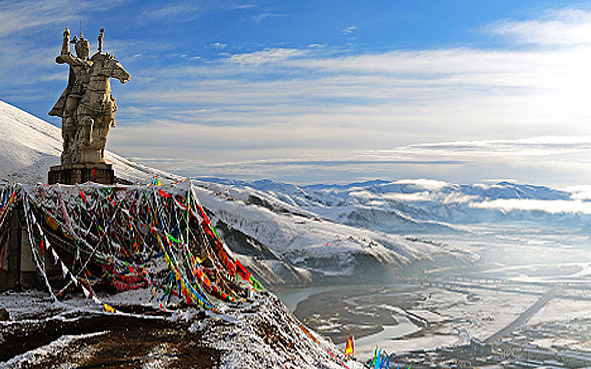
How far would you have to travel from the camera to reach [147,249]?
2036 centimetres

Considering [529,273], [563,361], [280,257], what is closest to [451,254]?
[529,273]

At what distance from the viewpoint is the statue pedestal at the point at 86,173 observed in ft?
84.5

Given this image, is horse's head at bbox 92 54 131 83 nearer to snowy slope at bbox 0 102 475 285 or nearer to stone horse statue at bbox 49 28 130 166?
stone horse statue at bbox 49 28 130 166

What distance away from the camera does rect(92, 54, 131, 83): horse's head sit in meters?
24.6

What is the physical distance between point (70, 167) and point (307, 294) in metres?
97.2

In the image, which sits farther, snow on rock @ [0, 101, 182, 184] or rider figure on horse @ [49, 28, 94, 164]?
snow on rock @ [0, 101, 182, 184]

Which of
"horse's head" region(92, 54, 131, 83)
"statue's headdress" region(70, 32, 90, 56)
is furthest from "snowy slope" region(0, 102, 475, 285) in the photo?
"horse's head" region(92, 54, 131, 83)

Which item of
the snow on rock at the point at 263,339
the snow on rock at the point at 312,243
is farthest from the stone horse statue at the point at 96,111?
the snow on rock at the point at 312,243

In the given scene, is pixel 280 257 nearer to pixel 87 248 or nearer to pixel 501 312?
pixel 501 312

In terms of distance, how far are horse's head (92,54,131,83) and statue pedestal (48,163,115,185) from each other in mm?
4135

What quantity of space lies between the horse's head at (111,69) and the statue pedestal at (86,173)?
414 centimetres

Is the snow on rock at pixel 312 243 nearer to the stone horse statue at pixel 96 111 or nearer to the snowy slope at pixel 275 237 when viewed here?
the snowy slope at pixel 275 237

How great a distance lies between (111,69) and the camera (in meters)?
24.6

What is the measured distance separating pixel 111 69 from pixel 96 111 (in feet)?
6.94
